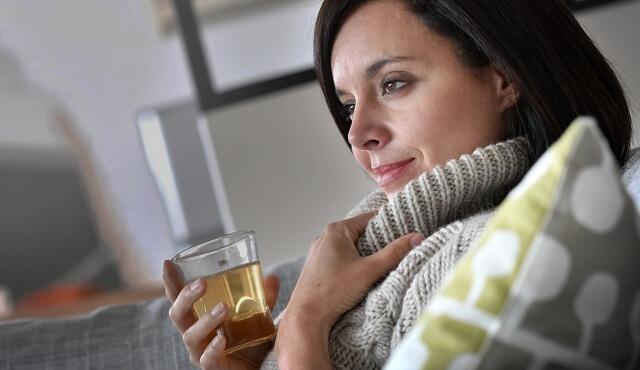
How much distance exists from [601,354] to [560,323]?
5 cm

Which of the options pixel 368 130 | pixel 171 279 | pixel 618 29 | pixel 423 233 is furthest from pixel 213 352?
pixel 618 29

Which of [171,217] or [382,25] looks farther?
[171,217]

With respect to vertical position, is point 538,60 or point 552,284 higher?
point 538,60

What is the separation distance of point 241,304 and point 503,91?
0.61m

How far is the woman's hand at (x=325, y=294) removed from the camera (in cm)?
108

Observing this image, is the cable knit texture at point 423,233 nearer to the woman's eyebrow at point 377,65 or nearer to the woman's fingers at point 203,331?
the woman's fingers at point 203,331

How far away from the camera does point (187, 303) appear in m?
1.14

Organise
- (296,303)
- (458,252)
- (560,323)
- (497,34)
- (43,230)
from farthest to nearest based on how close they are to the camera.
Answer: (43,230), (497,34), (296,303), (458,252), (560,323)

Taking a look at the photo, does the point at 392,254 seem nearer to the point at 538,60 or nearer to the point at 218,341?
the point at 218,341

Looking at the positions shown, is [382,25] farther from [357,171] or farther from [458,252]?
[357,171]

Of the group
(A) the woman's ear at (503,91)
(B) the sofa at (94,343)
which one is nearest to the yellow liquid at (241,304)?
(B) the sofa at (94,343)

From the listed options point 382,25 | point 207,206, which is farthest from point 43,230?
point 382,25

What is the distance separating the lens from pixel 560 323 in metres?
0.56

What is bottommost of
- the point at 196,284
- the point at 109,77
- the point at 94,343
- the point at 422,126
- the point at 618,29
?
the point at 94,343
